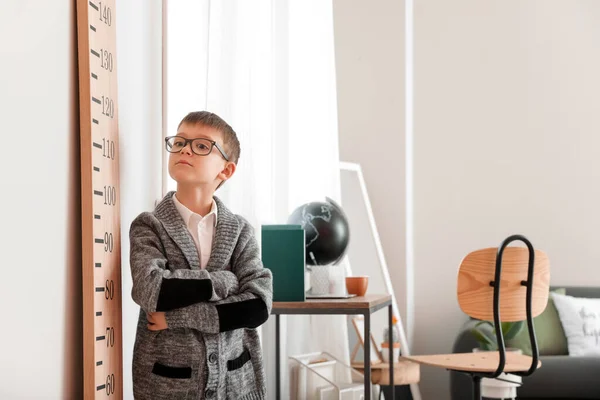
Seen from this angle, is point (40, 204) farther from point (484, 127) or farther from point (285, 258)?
point (484, 127)

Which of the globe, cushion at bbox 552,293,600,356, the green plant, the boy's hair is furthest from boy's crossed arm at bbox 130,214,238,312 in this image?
cushion at bbox 552,293,600,356

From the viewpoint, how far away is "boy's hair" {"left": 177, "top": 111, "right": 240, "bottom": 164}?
4.98 ft

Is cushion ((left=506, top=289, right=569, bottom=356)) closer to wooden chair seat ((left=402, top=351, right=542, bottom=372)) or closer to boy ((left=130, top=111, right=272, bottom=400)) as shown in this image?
wooden chair seat ((left=402, top=351, right=542, bottom=372))

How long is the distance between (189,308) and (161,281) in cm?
8

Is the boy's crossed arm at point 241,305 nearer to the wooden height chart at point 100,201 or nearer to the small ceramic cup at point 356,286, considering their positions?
the wooden height chart at point 100,201

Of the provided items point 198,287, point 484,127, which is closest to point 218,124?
point 198,287

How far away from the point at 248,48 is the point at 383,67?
2297mm

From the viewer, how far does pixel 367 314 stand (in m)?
2.05

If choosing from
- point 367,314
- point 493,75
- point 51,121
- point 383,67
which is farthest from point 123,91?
point 493,75

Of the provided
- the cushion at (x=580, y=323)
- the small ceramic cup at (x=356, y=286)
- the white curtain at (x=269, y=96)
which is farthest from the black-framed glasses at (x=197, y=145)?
the cushion at (x=580, y=323)

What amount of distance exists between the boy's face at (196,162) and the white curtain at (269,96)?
12.8 inches

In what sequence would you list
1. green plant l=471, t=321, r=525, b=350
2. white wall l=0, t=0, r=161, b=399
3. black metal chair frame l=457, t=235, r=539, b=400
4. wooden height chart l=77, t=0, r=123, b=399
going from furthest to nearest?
green plant l=471, t=321, r=525, b=350 < black metal chair frame l=457, t=235, r=539, b=400 < wooden height chart l=77, t=0, r=123, b=399 < white wall l=0, t=0, r=161, b=399

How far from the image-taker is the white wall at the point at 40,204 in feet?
3.69

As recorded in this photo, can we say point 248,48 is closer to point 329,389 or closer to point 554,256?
point 329,389
